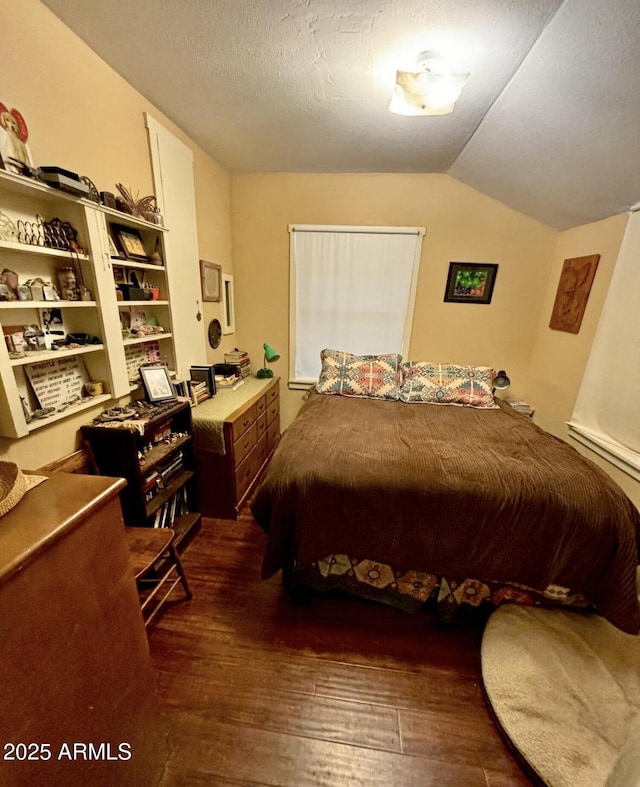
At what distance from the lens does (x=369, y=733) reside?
1.12m

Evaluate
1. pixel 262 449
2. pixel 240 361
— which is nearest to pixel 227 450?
pixel 262 449

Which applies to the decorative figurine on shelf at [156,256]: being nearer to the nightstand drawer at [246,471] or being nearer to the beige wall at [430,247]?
the beige wall at [430,247]

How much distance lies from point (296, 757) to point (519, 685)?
2.84ft

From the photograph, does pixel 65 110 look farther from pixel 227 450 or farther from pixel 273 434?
pixel 273 434

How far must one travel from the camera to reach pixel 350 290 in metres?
2.99

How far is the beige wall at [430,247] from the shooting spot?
2707 millimetres

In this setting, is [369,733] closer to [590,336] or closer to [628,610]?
[628,610]

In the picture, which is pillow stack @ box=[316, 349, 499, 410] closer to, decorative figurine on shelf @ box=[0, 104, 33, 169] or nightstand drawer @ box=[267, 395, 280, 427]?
nightstand drawer @ box=[267, 395, 280, 427]

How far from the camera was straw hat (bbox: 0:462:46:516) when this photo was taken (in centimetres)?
61

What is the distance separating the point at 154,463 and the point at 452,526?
1444 millimetres

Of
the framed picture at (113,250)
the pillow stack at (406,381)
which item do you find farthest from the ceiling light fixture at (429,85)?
the pillow stack at (406,381)

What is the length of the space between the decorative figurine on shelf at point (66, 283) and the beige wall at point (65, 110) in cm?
39

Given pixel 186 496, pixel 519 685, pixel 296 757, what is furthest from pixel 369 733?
pixel 186 496

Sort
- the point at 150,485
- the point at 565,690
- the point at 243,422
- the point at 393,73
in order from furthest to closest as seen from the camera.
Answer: the point at 243,422, the point at 150,485, the point at 393,73, the point at 565,690
